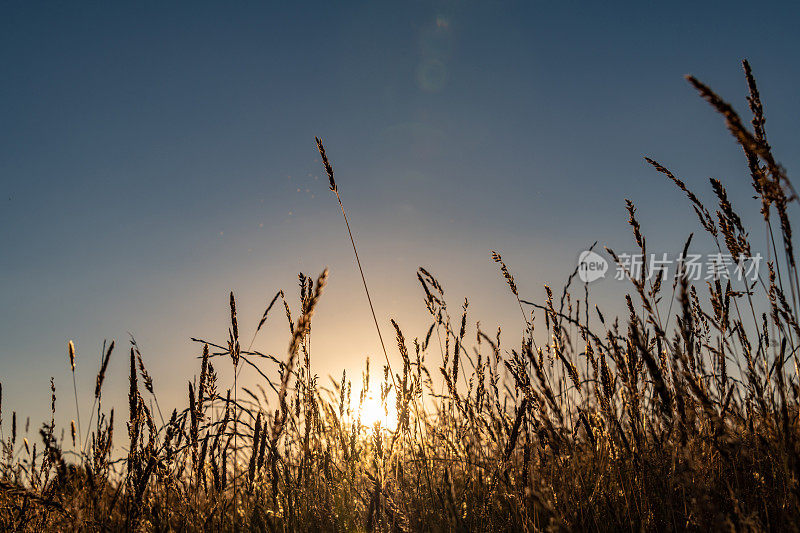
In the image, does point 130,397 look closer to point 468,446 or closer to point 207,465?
point 207,465

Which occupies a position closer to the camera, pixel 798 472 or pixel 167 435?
pixel 798 472

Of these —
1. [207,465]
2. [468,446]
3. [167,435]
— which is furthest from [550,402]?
[207,465]

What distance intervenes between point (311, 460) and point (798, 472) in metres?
1.93

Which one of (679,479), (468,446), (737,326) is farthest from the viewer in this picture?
(737,326)

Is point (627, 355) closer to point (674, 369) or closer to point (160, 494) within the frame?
point (674, 369)

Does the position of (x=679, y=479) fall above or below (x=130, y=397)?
below


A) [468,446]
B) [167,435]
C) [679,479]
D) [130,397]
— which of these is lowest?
[679,479]

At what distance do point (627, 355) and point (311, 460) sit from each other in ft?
5.17

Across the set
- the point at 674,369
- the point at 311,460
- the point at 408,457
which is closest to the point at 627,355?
the point at 674,369

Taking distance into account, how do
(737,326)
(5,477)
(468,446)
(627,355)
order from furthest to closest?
(5,477) < (737,326) < (468,446) < (627,355)

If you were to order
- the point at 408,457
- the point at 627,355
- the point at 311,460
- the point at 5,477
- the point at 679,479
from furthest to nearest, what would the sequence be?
the point at 5,477 < the point at 408,457 < the point at 311,460 < the point at 627,355 < the point at 679,479

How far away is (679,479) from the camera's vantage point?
4.54 ft

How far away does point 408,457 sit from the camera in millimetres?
2635

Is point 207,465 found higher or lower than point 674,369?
lower
